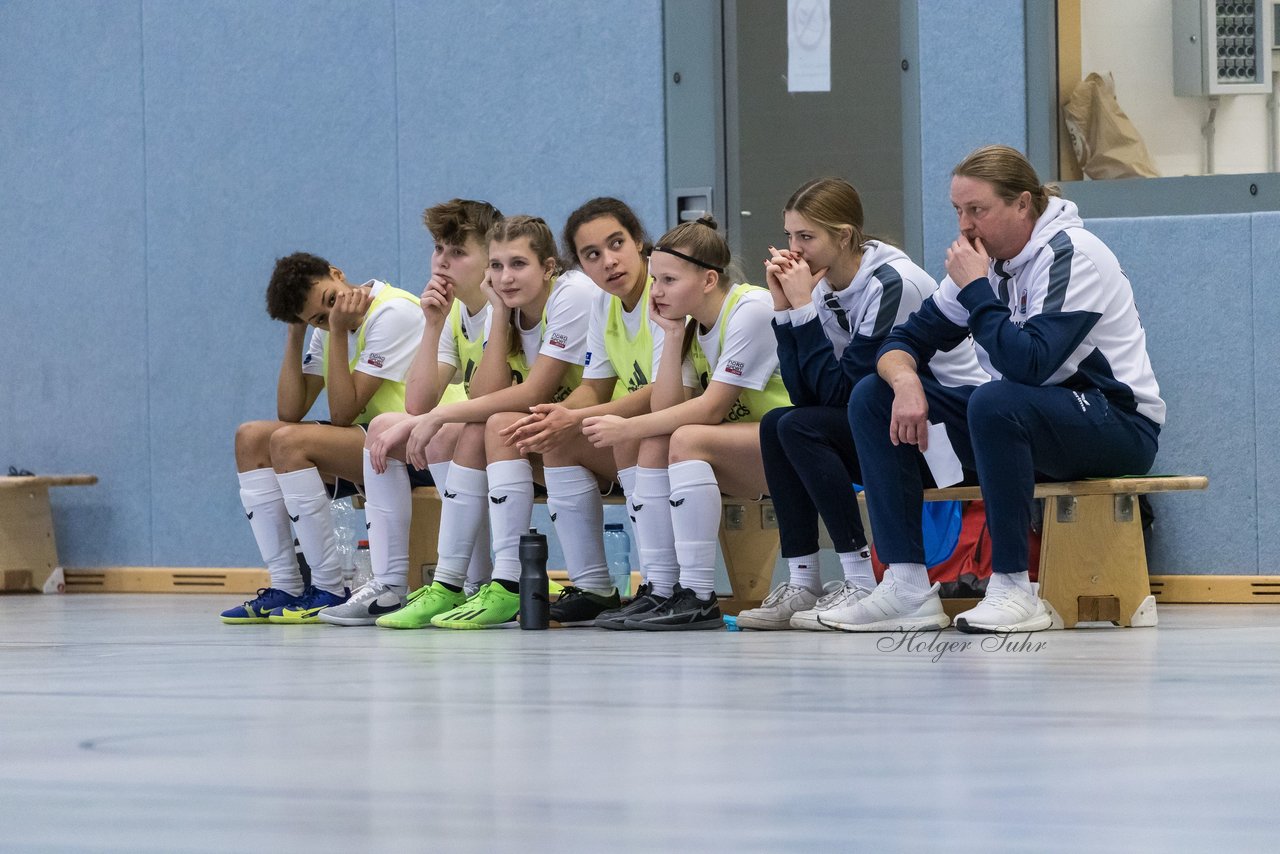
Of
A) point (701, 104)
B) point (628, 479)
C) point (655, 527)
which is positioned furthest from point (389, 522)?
point (701, 104)

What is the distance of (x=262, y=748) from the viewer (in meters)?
1.84

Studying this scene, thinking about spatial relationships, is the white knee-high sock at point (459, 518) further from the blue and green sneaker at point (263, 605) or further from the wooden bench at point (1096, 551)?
the wooden bench at point (1096, 551)

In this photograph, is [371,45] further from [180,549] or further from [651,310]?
[651,310]

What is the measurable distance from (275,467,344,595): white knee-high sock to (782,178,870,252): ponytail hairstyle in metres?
1.55

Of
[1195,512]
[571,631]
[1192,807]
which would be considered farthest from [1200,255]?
[1192,807]

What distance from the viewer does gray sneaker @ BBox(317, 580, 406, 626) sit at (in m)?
4.16

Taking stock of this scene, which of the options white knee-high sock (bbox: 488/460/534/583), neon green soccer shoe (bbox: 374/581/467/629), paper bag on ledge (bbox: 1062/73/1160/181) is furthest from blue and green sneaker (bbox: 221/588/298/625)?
paper bag on ledge (bbox: 1062/73/1160/181)

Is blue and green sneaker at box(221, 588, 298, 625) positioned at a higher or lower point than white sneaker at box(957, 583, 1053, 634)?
lower

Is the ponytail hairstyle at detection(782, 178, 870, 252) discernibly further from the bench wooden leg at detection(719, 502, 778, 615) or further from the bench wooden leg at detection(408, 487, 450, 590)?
the bench wooden leg at detection(408, 487, 450, 590)

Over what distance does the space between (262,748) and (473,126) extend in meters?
4.18

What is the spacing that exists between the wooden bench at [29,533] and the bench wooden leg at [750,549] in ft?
10.6

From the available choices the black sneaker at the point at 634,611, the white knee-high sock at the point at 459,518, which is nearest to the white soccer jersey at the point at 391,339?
the white knee-high sock at the point at 459,518

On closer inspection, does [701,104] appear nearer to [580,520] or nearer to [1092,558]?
[580,520]

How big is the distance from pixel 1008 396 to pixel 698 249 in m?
0.87
